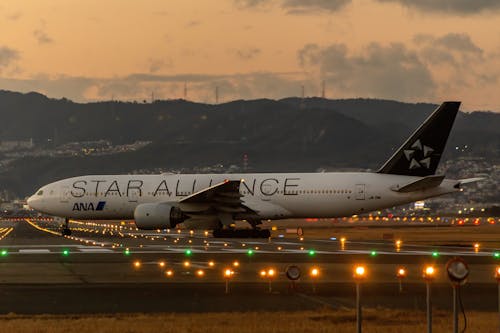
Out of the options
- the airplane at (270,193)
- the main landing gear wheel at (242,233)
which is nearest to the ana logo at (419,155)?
the airplane at (270,193)

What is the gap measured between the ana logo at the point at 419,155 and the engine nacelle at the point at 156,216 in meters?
13.0

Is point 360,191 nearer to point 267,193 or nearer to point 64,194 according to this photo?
point 267,193

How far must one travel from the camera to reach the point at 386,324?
1920 cm

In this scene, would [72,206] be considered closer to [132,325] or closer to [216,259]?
[216,259]

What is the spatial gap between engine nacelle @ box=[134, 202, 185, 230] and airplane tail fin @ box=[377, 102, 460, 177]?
1264 centimetres

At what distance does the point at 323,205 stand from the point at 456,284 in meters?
42.7

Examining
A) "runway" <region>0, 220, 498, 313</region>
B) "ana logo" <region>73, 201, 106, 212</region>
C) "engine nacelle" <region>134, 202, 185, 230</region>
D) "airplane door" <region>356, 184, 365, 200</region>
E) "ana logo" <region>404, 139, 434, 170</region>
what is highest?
"ana logo" <region>404, 139, 434, 170</region>

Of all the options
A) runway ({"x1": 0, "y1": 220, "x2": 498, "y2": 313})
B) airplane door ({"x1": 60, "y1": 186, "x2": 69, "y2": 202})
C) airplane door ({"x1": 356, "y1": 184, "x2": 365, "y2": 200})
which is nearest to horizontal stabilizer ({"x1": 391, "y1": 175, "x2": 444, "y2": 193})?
airplane door ({"x1": 356, "y1": 184, "x2": 365, "y2": 200})

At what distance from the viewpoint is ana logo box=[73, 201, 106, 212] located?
61250 mm

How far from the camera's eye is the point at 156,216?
55.0m

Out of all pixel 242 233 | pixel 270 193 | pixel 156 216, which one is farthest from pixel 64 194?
pixel 270 193

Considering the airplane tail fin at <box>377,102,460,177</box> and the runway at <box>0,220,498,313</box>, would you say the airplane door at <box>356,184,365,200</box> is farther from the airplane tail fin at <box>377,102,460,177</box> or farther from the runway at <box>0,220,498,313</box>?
the runway at <box>0,220,498,313</box>

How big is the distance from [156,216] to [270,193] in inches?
269

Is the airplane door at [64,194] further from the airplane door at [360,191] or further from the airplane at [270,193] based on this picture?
the airplane door at [360,191]
